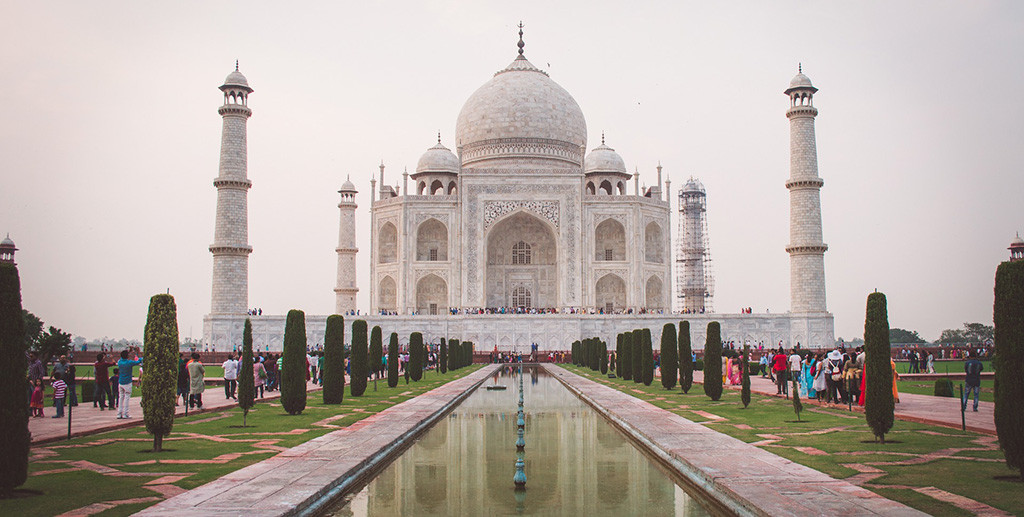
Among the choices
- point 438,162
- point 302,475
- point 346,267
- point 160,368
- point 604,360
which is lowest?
point 302,475

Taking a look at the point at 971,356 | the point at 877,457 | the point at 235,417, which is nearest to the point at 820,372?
the point at 971,356

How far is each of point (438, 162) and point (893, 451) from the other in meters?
31.9

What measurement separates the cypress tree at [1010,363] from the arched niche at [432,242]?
29717mm

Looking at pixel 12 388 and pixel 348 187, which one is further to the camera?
pixel 348 187

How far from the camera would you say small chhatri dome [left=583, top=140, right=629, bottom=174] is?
38.4 m

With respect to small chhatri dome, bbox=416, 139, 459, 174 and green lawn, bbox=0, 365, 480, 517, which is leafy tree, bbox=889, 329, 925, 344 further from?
green lawn, bbox=0, 365, 480, 517

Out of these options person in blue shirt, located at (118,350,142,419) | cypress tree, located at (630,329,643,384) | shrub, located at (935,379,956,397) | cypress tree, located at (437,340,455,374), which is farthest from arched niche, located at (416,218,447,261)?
person in blue shirt, located at (118,350,142,419)

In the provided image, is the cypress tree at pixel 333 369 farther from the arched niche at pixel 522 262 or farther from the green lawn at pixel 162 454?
the arched niche at pixel 522 262

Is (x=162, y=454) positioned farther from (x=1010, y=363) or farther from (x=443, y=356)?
(x=443, y=356)

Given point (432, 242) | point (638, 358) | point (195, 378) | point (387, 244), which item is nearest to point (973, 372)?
point (638, 358)

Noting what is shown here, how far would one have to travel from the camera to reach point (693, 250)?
4594cm

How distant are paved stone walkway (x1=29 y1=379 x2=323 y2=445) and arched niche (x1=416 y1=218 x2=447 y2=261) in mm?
21878

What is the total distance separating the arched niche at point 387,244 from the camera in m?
34.7

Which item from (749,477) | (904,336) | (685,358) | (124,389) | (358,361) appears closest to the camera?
(749,477)
